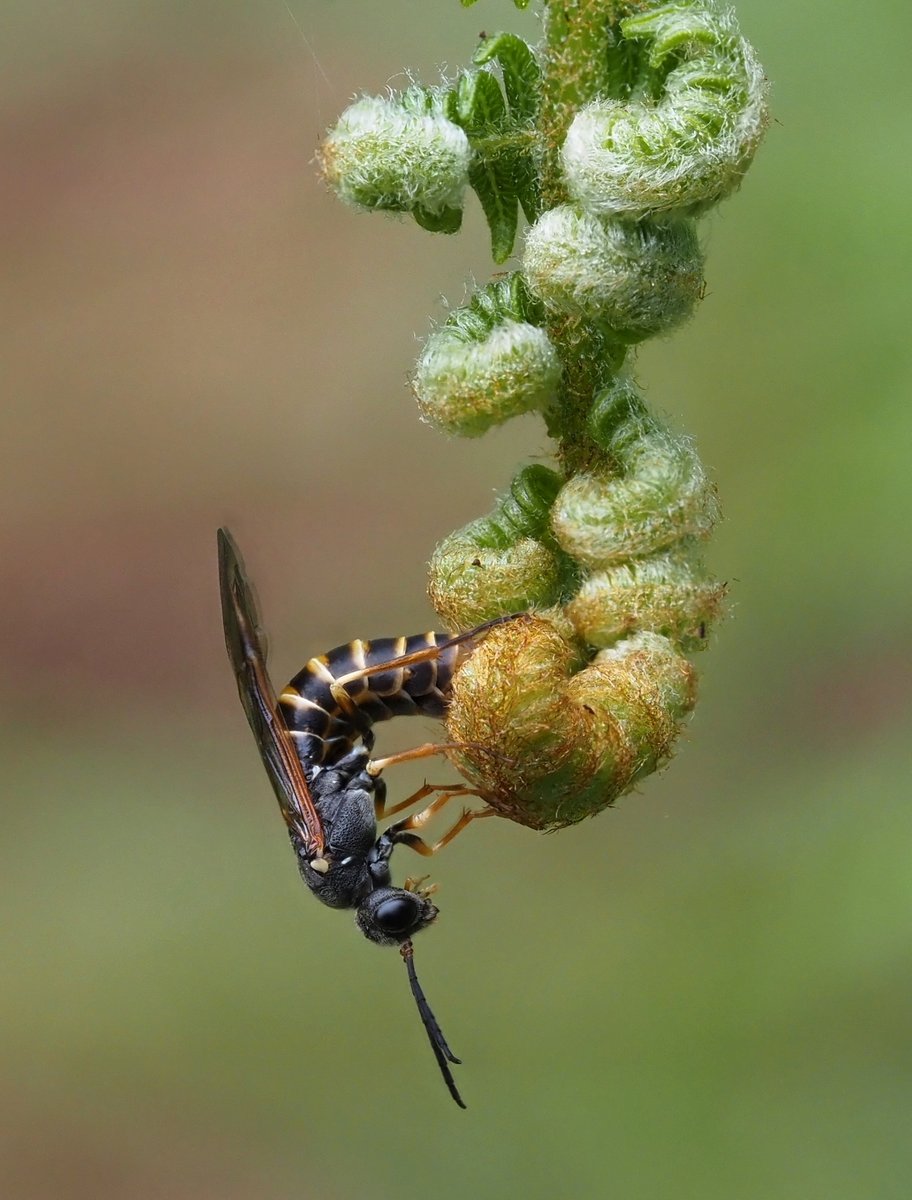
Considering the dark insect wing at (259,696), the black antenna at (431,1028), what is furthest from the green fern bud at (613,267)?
the black antenna at (431,1028)

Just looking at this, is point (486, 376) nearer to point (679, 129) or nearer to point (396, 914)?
point (679, 129)

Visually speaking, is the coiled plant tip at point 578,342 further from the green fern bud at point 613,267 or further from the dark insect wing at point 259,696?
the dark insect wing at point 259,696

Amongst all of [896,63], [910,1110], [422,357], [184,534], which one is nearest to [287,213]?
[184,534]

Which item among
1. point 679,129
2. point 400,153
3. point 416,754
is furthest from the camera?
point 416,754

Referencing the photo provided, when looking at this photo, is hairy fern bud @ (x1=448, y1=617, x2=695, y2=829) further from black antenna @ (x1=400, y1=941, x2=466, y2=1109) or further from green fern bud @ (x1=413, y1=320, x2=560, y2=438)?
black antenna @ (x1=400, y1=941, x2=466, y2=1109)

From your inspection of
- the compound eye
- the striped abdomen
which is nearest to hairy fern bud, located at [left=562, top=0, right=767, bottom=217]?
the striped abdomen

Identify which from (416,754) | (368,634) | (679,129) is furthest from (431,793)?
(368,634)

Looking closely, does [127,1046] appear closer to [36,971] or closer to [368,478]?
[36,971]
